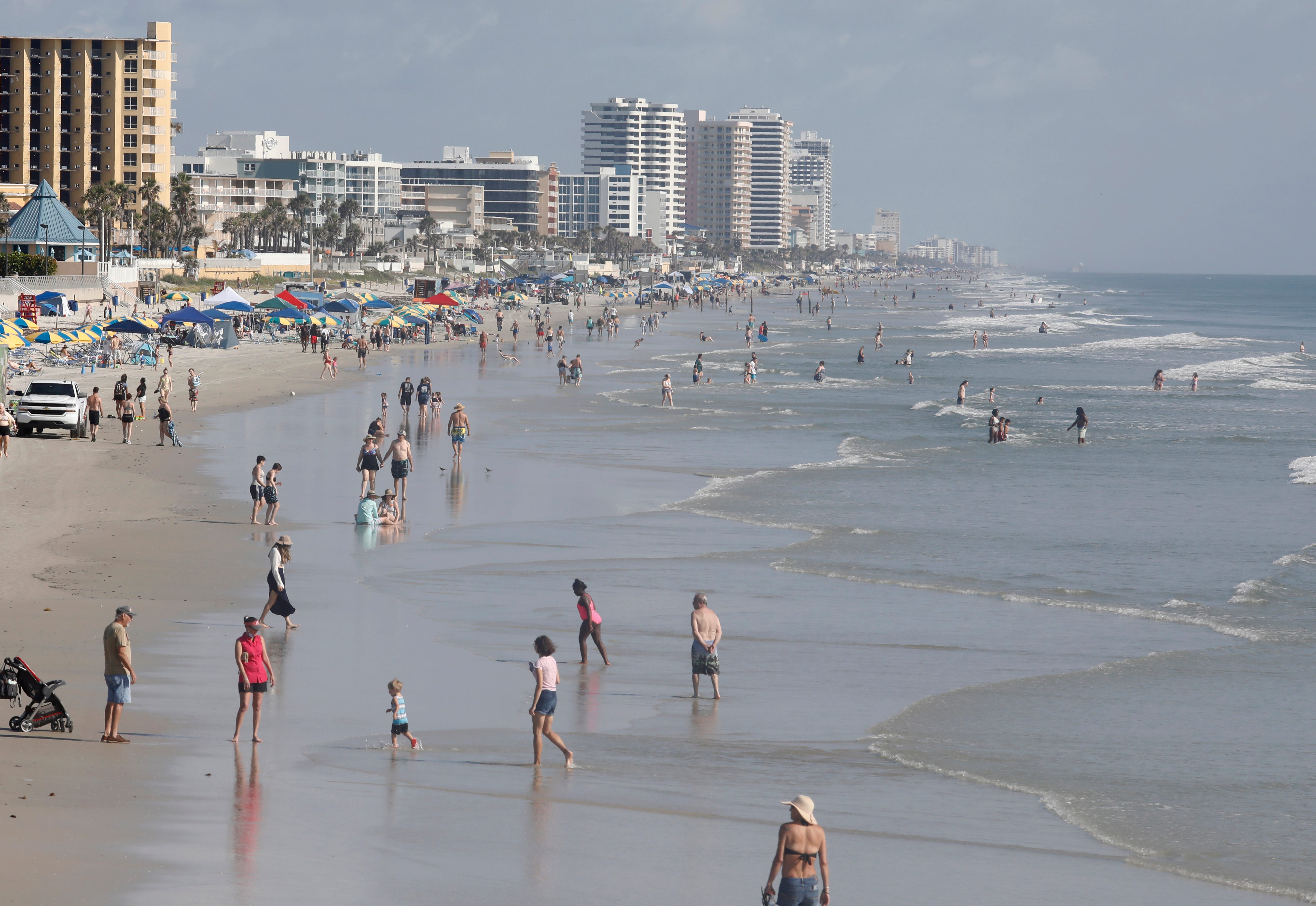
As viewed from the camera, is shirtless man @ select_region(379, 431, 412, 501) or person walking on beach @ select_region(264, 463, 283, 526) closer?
person walking on beach @ select_region(264, 463, 283, 526)

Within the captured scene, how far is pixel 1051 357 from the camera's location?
247ft

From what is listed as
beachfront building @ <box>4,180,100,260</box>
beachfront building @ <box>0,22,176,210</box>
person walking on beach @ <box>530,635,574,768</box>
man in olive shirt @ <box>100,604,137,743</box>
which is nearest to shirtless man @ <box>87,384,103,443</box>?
man in olive shirt @ <box>100,604,137,743</box>

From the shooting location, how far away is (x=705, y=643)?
43.5 feet

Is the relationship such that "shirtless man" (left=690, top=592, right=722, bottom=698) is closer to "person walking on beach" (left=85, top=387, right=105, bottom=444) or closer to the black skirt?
the black skirt

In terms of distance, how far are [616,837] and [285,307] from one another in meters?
51.9

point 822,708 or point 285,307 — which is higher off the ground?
point 285,307

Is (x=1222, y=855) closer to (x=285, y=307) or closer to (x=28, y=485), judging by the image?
(x=28, y=485)

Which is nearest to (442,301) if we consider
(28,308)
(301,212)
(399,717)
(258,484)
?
(28,308)

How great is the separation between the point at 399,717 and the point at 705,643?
3.19 m

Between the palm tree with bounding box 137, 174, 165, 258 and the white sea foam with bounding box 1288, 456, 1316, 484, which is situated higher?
the palm tree with bounding box 137, 174, 165, 258

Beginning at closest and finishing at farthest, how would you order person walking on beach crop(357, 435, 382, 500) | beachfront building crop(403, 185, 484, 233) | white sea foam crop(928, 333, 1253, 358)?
person walking on beach crop(357, 435, 382, 500), white sea foam crop(928, 333, 1253, 358), beachfront building crop(403, 185, 484, 233)

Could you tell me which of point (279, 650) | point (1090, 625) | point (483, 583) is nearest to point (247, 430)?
point (483, 583)

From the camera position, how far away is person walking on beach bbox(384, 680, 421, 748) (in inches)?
443

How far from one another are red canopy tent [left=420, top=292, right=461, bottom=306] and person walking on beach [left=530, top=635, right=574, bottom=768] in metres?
55.4
